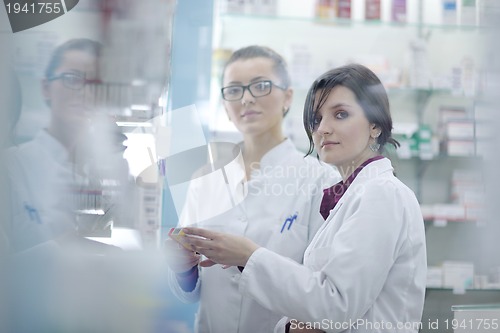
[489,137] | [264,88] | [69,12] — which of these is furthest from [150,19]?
[489,137]

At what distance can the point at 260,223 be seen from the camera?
5.15 ft

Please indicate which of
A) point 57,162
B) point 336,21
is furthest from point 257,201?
point 336,21

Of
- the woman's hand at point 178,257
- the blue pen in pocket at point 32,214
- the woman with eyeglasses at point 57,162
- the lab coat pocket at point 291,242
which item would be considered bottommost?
the woman's hand at point 178,257

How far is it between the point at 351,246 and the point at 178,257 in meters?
0.55

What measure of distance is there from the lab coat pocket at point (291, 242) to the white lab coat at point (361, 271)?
0.22 meters

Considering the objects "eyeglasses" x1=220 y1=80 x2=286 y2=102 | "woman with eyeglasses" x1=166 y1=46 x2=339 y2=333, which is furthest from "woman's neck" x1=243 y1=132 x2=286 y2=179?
"eyeglasses" x1=220 y1=80 x2=286 y2=102

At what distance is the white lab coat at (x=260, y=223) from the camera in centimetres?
154

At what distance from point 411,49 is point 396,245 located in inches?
68.3

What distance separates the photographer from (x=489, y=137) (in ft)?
5.97

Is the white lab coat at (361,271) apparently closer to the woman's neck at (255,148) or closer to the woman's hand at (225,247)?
the woman's hand at (225,247)

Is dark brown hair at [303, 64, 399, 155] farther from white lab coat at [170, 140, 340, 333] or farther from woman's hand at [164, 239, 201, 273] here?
woman's hand at [164, 239, 201, 273]

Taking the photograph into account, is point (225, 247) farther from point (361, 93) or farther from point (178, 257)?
point (361, 93)

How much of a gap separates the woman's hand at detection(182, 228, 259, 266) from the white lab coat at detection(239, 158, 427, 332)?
0.03 meters

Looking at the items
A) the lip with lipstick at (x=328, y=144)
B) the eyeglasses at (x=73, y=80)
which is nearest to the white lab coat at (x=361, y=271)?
the lip with lipstick at (x=328, y=144)
